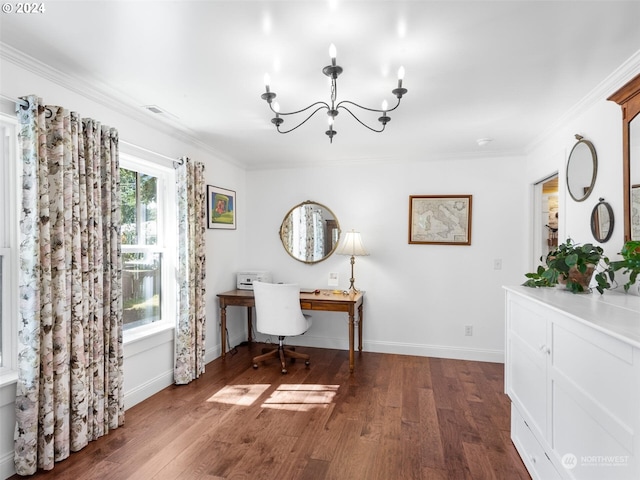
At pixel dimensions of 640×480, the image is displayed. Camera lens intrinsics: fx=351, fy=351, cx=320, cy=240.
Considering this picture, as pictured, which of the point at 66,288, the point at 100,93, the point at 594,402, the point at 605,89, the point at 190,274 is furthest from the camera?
the point at 190,274

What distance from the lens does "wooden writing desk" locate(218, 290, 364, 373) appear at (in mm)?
3617

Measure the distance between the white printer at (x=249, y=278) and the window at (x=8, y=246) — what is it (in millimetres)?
2416

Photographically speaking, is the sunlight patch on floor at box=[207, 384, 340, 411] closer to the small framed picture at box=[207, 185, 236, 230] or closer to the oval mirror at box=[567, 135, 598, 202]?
the small framed picture at box=[207, 185, 236, 230]

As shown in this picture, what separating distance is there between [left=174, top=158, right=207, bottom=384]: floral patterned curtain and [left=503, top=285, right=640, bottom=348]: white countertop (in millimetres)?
2667

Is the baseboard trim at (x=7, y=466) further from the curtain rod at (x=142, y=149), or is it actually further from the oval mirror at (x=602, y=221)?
the oval mirror at (x=602, y=221)

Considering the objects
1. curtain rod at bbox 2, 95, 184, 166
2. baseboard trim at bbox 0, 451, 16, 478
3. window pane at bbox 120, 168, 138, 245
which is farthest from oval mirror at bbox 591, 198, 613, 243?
baseboard trim at bbox 0, 451, 16, 478

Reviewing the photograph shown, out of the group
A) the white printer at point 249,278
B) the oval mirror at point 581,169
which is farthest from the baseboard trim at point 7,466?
the oval mirror at point 581,169

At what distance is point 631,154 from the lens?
6.18 feet

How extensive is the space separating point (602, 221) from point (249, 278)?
3411 millimetres

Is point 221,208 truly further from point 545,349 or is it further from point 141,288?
point 545,349

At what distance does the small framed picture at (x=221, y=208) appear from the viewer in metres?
3.84

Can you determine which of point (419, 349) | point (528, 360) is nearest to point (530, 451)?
point (528, 360)

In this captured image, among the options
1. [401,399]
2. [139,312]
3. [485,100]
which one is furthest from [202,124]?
[401,399]

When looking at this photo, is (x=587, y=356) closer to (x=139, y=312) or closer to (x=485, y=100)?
(x=485, y=100)
